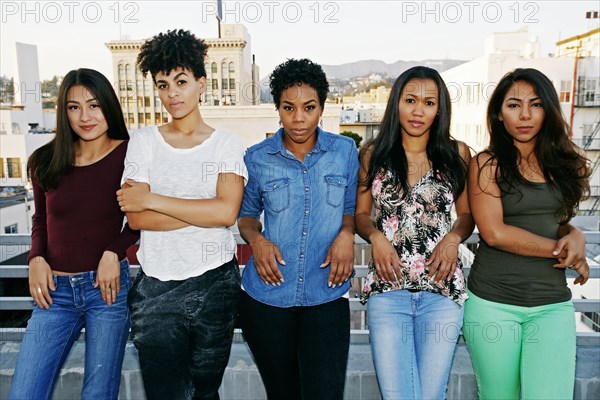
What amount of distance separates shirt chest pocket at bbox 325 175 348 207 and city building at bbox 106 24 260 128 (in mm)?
70101

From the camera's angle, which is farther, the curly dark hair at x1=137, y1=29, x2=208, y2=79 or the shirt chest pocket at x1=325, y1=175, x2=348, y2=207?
the shirt chest pocket at x1=325, y1=175, x2=348, y2=207

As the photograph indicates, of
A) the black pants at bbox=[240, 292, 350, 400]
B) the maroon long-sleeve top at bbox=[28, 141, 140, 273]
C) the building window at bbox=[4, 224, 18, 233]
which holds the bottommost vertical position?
the building window at bbox=[4, 224, 18, 233]

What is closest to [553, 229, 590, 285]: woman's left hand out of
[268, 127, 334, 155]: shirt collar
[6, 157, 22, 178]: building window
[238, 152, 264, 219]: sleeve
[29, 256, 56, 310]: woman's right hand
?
[268, 127, 334, 155]: shirt collar

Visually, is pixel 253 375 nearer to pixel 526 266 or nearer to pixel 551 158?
pixel 526 266

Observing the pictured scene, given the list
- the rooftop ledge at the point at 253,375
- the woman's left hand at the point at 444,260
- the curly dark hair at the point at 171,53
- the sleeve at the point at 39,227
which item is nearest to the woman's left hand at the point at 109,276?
the sleeve at the point at 39,227

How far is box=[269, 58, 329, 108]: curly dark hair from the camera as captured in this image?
7.88 feet

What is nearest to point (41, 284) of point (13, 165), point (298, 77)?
point (298, 77)

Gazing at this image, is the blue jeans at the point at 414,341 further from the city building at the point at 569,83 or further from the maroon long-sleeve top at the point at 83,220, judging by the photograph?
the city building at the point at 569,83

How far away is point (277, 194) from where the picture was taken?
94.5 inches

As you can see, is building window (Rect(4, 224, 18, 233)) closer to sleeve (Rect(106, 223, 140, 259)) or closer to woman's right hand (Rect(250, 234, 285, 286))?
sleeve (Rect(106, 223, 140, 259))

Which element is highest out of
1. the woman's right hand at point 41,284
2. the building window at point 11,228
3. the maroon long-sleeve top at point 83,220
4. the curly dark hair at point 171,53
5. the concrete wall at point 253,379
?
the curly dark hair at point 171,53

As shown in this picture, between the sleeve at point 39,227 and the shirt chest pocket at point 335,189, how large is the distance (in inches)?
58.2

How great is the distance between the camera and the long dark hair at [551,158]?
236 centimetres

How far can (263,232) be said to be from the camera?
2516mm
